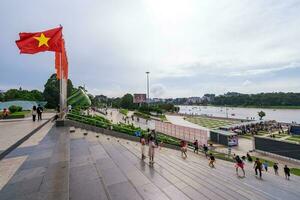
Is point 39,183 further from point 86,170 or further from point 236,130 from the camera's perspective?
point 236,130

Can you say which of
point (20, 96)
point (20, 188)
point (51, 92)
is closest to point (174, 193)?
point (20, 188)

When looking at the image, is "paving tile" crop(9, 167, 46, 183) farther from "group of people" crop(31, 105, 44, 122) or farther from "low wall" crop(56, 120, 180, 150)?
"group of people" crop(31, 105, 44, 122)

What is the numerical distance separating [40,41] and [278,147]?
985 inches

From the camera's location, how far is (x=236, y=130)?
37000 mm

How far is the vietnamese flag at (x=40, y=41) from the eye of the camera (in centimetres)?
1039

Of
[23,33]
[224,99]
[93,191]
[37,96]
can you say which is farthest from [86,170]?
[224,99]

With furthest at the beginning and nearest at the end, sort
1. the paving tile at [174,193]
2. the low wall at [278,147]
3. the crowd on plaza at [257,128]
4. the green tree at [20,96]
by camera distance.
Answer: the green tree at [20,96] → the crowd on plaza at [257,128] → the low wall at [278,147] → the paving tile at [174,193]

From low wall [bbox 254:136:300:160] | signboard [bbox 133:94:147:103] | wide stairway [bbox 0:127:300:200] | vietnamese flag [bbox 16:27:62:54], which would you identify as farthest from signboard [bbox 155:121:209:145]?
signboard [bbox 133:94:147:103]

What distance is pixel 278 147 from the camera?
884 inches

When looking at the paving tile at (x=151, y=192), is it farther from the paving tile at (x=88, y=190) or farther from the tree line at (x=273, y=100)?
the tree line at (x=273, y=100)

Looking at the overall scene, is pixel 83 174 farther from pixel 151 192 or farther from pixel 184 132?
pixel 184 132

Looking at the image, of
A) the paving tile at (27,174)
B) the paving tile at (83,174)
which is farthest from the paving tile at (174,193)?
the paving tile at (27,174)

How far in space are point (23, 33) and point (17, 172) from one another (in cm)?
781

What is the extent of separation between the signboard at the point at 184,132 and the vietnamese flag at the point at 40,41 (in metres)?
19.5
